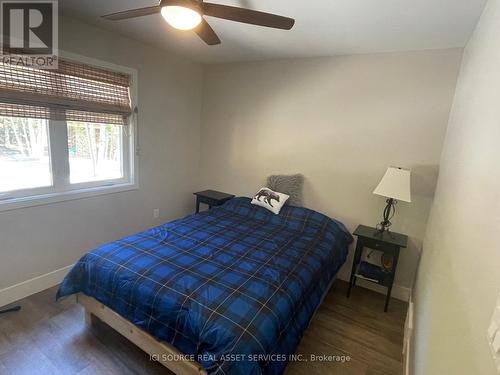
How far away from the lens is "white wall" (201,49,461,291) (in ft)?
7.89

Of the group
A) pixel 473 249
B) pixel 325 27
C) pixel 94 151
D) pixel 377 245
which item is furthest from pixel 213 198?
pixel 473 249

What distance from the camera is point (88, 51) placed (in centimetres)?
238

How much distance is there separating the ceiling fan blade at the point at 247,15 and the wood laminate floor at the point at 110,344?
211 cm

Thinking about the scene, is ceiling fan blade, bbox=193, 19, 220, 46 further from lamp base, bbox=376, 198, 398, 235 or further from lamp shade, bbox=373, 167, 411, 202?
lamp base, bbox=376, 198, 398, 235

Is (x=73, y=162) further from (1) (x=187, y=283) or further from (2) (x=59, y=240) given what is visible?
(1) (x=187, y=283)

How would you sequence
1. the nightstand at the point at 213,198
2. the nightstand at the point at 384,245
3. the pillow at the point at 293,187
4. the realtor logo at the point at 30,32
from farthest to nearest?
the nightstand at the point at 213,198, the pillow at the point at 293,187, the nightstand at the point at 384,245, the realtor logo at the point at 30,32

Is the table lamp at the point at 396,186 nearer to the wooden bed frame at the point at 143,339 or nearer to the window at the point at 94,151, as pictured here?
the wooden bed frame at the point at 143,339

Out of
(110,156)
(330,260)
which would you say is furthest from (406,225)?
(110,156)

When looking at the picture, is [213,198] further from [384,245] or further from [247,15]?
[247,15]

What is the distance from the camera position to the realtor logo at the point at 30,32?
192 centimetres

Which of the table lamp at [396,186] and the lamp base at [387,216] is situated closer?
the table lamp at [396,186]

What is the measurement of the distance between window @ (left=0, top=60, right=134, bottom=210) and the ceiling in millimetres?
554

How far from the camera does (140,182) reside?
3088mm

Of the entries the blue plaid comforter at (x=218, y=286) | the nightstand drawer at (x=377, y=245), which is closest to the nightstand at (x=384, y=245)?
the nightstand drawer at (x=377, y=245)
